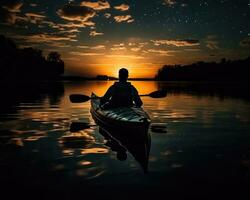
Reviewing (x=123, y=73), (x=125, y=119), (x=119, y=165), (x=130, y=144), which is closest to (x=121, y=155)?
(x=119, y=165)

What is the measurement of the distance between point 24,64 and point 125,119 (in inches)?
4372

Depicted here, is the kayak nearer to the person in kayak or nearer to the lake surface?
the person in kayak

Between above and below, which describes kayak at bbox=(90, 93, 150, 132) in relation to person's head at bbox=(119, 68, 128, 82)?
below

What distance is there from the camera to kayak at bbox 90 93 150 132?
32.8 feet

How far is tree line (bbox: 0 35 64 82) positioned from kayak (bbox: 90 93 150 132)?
79.0 m

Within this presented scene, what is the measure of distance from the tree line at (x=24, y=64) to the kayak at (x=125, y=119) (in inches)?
3110

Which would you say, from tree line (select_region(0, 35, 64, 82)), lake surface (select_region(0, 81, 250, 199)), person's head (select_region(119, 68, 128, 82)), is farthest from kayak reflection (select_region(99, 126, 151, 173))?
tree line (select_region(0, 35, 64, 82))

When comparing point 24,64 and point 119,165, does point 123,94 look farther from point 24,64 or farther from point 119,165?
point 24,64

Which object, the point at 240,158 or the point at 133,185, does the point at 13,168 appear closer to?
the point at 133,185

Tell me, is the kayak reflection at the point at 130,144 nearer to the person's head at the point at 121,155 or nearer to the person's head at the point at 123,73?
the person's head at the point at 121,155

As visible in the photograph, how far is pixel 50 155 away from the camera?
897 cm

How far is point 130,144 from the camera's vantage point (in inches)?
404

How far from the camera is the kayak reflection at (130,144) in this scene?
855 centimetres

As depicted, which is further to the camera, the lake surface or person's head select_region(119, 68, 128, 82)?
person's head select_region(119, 68, 128, 82)
